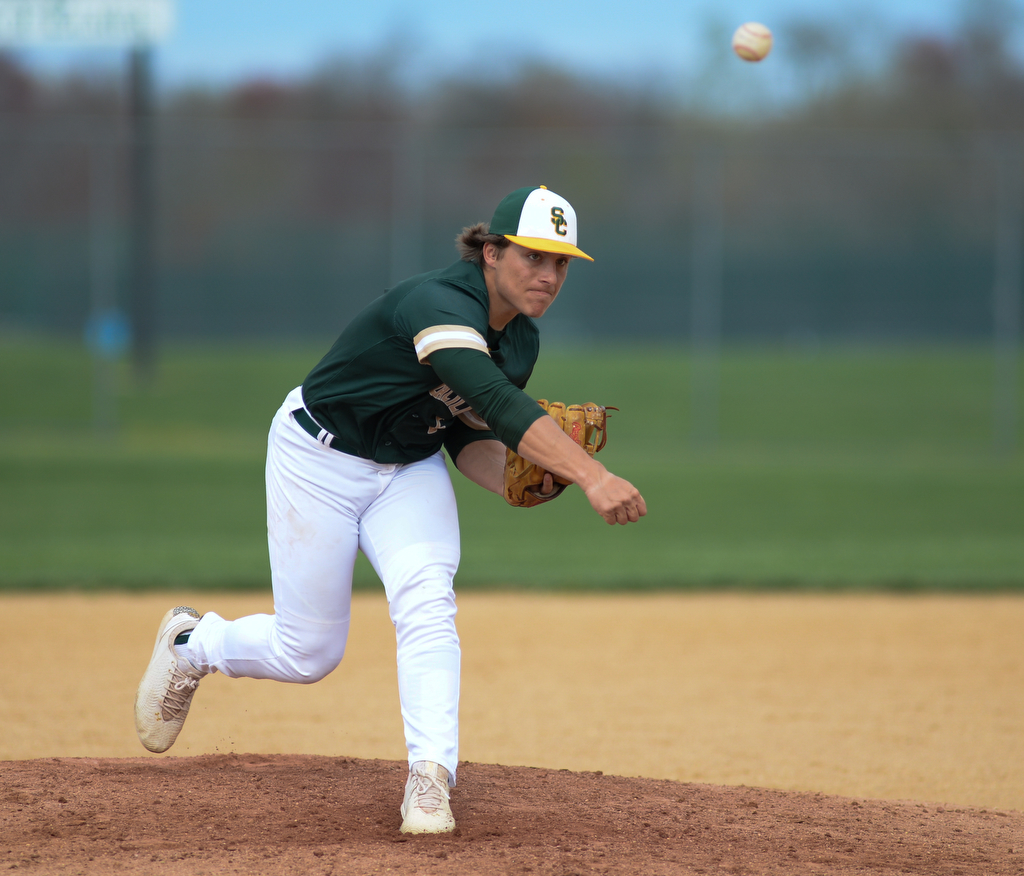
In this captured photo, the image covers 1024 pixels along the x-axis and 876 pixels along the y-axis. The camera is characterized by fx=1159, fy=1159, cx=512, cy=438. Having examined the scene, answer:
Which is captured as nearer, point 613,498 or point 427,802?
point 613,498

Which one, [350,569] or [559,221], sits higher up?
[559,221]

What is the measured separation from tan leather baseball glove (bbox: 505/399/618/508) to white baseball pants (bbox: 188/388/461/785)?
0.80ft

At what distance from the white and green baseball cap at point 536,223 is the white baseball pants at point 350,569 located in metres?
0.77

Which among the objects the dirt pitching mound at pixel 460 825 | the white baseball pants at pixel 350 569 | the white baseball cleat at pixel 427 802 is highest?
the white baseball pants at pixel 350 569

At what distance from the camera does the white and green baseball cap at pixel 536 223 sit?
10.5 ft

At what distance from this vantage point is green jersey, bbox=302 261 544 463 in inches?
118

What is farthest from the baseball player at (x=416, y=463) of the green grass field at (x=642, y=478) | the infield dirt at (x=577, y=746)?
the green grass field at (x=642, y=478)

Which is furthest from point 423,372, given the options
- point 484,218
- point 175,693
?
point 484,218

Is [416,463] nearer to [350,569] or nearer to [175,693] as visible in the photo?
[350,569]

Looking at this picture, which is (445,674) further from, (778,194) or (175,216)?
(778,194)

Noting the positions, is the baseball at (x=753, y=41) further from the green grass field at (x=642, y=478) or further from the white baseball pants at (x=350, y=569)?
the white baseball pants at (x=350, y=569)

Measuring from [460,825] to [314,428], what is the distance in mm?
1209

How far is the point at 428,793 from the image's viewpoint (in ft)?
10.1

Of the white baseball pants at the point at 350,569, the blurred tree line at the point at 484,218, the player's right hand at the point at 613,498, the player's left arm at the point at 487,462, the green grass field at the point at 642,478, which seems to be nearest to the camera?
the player's right hand at the point at 613,498
